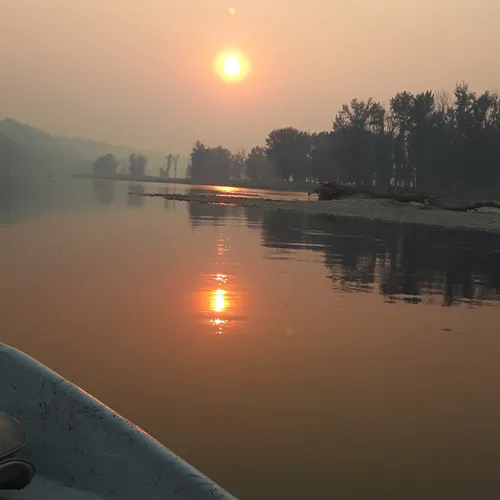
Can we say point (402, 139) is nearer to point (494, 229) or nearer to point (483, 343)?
point (494, 229)

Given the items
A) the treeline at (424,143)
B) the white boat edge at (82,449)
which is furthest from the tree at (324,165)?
the white boat edge at (82,449)

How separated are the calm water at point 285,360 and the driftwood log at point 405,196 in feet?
111

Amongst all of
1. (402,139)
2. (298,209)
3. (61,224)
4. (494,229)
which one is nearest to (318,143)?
(402,139)

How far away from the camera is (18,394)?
3.47 metres

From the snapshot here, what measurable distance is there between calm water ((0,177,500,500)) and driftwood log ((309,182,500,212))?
33758mm

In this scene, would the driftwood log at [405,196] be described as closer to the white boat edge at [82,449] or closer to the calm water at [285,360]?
the calm water at [285,360]

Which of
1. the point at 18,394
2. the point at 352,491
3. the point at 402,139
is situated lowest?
the point at 352,491

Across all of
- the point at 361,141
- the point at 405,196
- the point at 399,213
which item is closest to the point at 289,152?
the point at 361,141

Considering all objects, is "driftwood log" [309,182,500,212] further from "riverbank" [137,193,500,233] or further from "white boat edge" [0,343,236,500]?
"white boat edge" [0,343,236,500]

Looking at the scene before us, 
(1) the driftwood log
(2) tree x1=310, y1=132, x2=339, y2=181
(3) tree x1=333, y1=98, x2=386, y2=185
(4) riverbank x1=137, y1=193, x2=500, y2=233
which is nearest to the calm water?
(4) riverbank x1=137, y1=193, x2=500, y2=233

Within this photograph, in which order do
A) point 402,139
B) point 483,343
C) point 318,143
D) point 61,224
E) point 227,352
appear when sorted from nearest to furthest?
1. point 227,352
2. point 483,343
3. point 61,224
4. point 402,139
5. point 318,143

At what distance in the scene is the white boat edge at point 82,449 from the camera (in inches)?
112

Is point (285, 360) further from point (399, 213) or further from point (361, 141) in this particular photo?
point (361, 141)

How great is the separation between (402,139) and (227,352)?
8436cm
